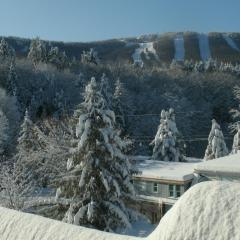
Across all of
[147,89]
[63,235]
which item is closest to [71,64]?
[147,89]

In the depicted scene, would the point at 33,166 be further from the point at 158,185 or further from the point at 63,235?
the point at 63,235

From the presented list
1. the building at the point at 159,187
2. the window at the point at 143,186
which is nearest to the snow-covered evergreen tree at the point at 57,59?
the window at the point at 143,186

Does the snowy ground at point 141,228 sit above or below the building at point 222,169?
below

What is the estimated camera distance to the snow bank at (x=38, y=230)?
6320 mm

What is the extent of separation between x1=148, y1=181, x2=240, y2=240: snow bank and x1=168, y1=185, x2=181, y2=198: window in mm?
26715

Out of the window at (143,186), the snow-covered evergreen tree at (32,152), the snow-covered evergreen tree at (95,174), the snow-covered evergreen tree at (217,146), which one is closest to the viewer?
the snow-covered evergreen tree at (95,174)

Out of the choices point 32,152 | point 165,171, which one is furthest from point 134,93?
point 165,171

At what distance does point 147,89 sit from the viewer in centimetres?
8656

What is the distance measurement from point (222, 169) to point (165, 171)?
16278 mm

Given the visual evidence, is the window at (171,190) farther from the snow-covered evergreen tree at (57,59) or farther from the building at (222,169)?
the snow-covered evergreen tree at (57,59)

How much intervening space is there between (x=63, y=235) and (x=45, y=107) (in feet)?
196

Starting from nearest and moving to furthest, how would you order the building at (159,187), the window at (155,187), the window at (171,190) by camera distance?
the building at (159,187)
the window at (171,190)
the window at (155,187)

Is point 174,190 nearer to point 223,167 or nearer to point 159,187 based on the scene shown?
point 159,187

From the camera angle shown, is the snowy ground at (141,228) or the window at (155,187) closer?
the snowy ground at (141,228)
